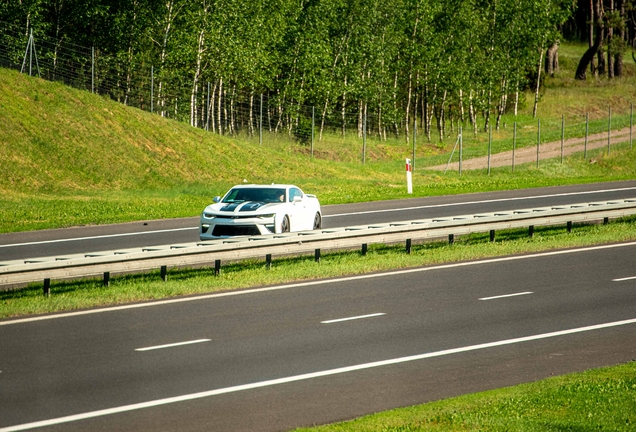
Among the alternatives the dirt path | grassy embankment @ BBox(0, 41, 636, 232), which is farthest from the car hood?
the dirt path

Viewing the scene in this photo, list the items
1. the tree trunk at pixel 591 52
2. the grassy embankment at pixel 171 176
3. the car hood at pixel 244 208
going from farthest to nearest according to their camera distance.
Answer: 1. the tree trunk at pixel 591 52
2. the car hood at pixel 244 208
3. the grassy embankment at pixel 171 176

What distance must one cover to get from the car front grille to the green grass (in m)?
10.4

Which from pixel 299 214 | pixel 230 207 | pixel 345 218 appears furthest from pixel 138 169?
pixel 230 207

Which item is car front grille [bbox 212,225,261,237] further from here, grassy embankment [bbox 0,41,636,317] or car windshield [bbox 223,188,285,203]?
car windshield [bbox 223,188,285,203]

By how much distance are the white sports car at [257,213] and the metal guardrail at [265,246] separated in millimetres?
912

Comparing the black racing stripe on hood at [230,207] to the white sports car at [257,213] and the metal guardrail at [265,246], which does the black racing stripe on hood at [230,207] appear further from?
the metal guardrail at [265,246]

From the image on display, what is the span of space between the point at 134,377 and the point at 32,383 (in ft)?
3.28

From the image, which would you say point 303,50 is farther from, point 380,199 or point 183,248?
point 183,248

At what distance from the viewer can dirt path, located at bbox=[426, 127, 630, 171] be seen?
48.8 meters

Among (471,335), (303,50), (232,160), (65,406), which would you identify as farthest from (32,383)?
(303,50)

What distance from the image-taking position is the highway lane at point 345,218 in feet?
68.7

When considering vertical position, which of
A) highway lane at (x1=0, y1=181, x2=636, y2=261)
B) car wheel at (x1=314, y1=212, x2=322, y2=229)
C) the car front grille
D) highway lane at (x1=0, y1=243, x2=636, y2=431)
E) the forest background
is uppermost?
the forest background

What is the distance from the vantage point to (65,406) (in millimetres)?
8586

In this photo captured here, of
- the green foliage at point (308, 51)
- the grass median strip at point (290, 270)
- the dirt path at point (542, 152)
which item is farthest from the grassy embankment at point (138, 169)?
the grass median strip at point (290, 270)
